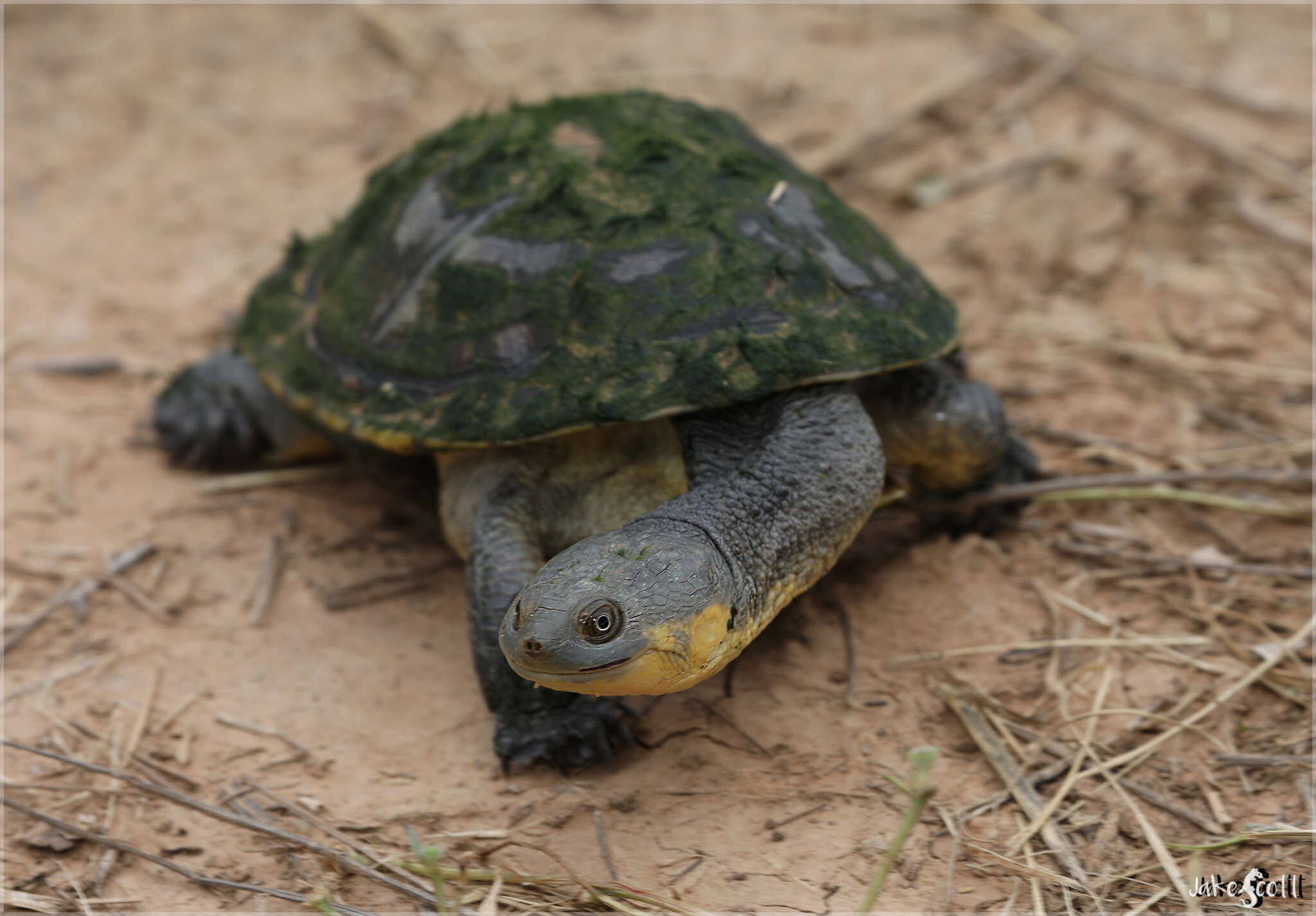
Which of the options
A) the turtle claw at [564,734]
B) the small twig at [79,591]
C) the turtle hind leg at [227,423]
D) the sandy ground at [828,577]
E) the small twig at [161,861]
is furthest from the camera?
the turtle hind leg at [227,423]

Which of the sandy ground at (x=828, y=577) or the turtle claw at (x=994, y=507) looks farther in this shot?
the turtle claw at (x=994, y=507)

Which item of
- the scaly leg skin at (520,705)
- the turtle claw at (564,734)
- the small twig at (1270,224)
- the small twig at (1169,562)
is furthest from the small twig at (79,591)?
the small twig at (1270,224)

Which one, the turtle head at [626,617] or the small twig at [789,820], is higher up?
the turtle head at [626,617]

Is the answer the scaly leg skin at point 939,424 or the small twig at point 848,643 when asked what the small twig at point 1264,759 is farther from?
the scaly leg skin at point 939,424

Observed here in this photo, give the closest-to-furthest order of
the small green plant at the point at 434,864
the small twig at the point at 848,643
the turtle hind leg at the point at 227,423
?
the small green plant at the point at 434,864 < the small twig at the point at 848,643 < the turtle hind leg at the point at 227,423

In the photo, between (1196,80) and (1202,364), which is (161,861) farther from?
(1196,80)

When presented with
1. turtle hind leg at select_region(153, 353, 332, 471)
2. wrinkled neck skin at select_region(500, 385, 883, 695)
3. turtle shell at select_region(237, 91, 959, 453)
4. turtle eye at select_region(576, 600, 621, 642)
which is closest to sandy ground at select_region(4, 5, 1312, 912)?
turtle hind leg at select_region(153, 353, 332, 471)

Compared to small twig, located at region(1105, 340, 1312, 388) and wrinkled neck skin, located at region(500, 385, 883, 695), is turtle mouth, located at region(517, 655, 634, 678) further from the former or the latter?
small twig, located at region(1105, 340, 1312, 388)
